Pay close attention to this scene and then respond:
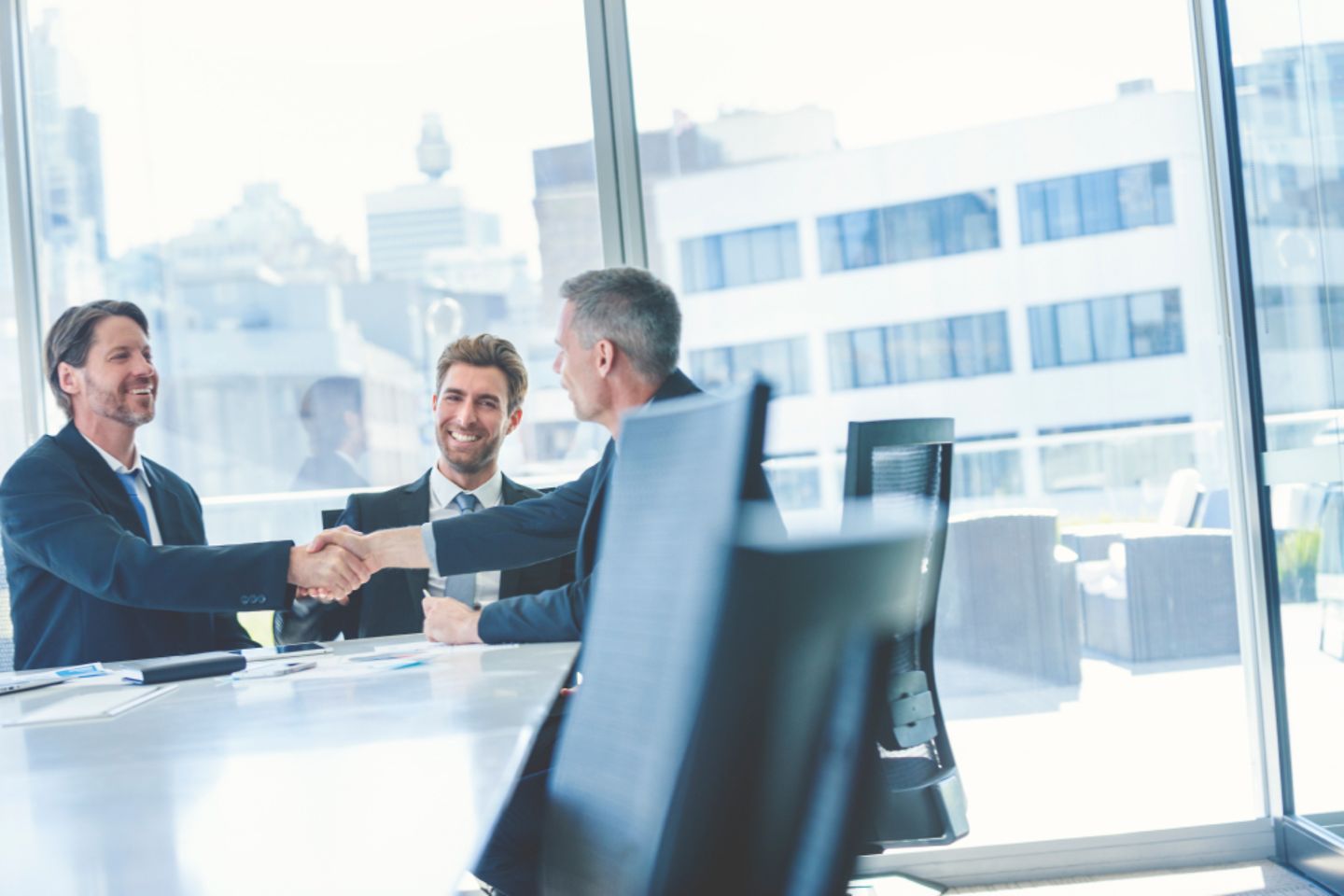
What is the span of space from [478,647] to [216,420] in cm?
175

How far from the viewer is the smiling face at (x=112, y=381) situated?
9.09 feet

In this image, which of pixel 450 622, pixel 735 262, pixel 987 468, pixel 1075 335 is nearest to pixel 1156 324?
pixel 1075 335

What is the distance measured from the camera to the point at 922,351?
340cm

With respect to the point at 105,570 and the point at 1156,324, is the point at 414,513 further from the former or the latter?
the point at 1156,324

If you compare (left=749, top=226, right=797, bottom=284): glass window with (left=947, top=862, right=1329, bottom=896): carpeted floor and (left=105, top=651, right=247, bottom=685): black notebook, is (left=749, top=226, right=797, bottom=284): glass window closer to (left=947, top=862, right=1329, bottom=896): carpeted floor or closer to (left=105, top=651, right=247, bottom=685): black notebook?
(left=947, top=862, right=1329, bottom=896): carpeted floor

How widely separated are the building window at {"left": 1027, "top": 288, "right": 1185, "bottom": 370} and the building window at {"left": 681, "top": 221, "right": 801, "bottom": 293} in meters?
0.72

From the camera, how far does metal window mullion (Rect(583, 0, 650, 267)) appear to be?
11.2 ft

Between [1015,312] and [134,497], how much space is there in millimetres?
2402

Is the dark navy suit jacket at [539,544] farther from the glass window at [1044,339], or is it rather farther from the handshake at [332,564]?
the glass window at [1044,339]

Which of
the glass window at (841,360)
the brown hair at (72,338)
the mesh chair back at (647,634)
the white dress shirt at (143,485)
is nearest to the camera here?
the mesh chair back at (647,634)

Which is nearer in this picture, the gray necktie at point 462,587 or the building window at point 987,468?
the gray necktie at point 462,587

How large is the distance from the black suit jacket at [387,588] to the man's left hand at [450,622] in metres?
0.55

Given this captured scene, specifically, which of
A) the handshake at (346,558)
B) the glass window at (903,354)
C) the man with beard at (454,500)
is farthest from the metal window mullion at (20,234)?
the glass window at (903,354)

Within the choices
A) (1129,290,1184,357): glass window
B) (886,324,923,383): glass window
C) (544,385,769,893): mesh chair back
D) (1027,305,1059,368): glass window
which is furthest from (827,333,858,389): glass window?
(544,385,769,893): mesh chair back
